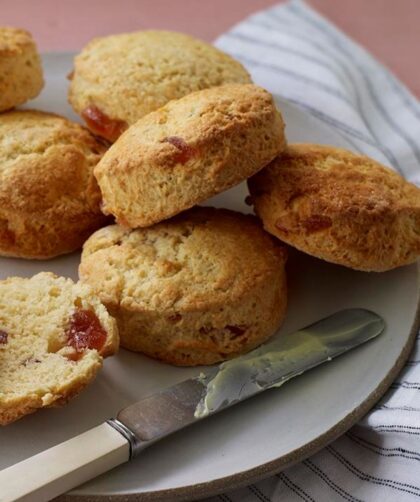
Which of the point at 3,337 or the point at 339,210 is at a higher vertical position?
the point at 339,210

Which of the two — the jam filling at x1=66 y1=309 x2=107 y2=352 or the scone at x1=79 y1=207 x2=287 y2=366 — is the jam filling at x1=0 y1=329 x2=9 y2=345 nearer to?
the jam filling at x1=66 y1=309 x2=107 y2=352

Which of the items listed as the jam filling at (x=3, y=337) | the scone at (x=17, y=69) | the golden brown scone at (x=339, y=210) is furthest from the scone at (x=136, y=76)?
the jam filling at (x=3, y=337)

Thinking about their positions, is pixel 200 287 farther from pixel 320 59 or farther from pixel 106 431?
pixel 320 59

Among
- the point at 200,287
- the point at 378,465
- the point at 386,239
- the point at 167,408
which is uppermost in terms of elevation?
the point at 386,239


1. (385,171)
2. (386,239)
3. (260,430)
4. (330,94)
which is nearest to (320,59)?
(330,94)

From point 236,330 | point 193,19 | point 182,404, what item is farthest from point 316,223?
point 193,19

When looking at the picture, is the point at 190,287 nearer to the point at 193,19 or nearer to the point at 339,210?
the point at 339,210

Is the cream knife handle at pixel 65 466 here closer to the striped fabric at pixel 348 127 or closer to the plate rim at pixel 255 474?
the plate rim at pixel 255 474
